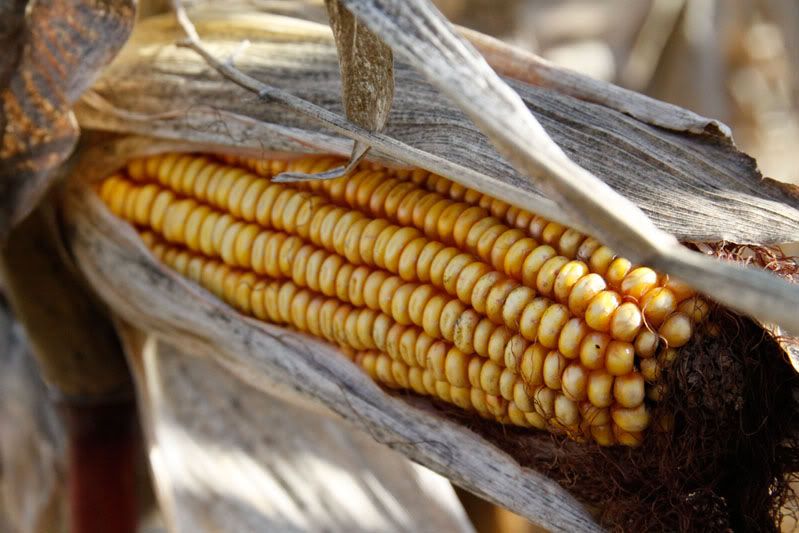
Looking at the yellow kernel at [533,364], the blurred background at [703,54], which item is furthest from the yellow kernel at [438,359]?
the blurred background at [703,54]

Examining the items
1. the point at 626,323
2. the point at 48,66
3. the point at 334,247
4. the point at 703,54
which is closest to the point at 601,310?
the point at 626,323

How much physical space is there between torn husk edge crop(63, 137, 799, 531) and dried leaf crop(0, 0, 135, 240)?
15 centimetres

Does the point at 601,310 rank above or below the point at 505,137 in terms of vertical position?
below

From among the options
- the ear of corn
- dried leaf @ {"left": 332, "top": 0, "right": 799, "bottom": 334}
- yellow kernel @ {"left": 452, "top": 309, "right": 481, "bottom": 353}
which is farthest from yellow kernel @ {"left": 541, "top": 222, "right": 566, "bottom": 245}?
dried leaf @ {"left": 332, "top": 0, "right": 799, "bottom": 334}

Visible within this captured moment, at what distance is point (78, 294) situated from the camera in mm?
1462

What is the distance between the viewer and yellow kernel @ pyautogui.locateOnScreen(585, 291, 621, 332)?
0.83m

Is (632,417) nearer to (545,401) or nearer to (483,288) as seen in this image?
(545,401)

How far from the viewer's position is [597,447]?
34.3 inches

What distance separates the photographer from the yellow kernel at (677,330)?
805 mm

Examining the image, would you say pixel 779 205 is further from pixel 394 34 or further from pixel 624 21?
pixel 624 21

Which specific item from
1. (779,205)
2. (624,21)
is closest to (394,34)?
(779,205)

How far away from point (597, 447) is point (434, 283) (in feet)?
0.77

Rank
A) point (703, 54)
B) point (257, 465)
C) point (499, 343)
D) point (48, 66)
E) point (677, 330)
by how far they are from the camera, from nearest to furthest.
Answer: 1. point (677, 330)
2. point (499, 343)
3. point (48, 66)
4. point (257, 465)
5. point (703, 54)

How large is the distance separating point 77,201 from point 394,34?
2.44 feet
